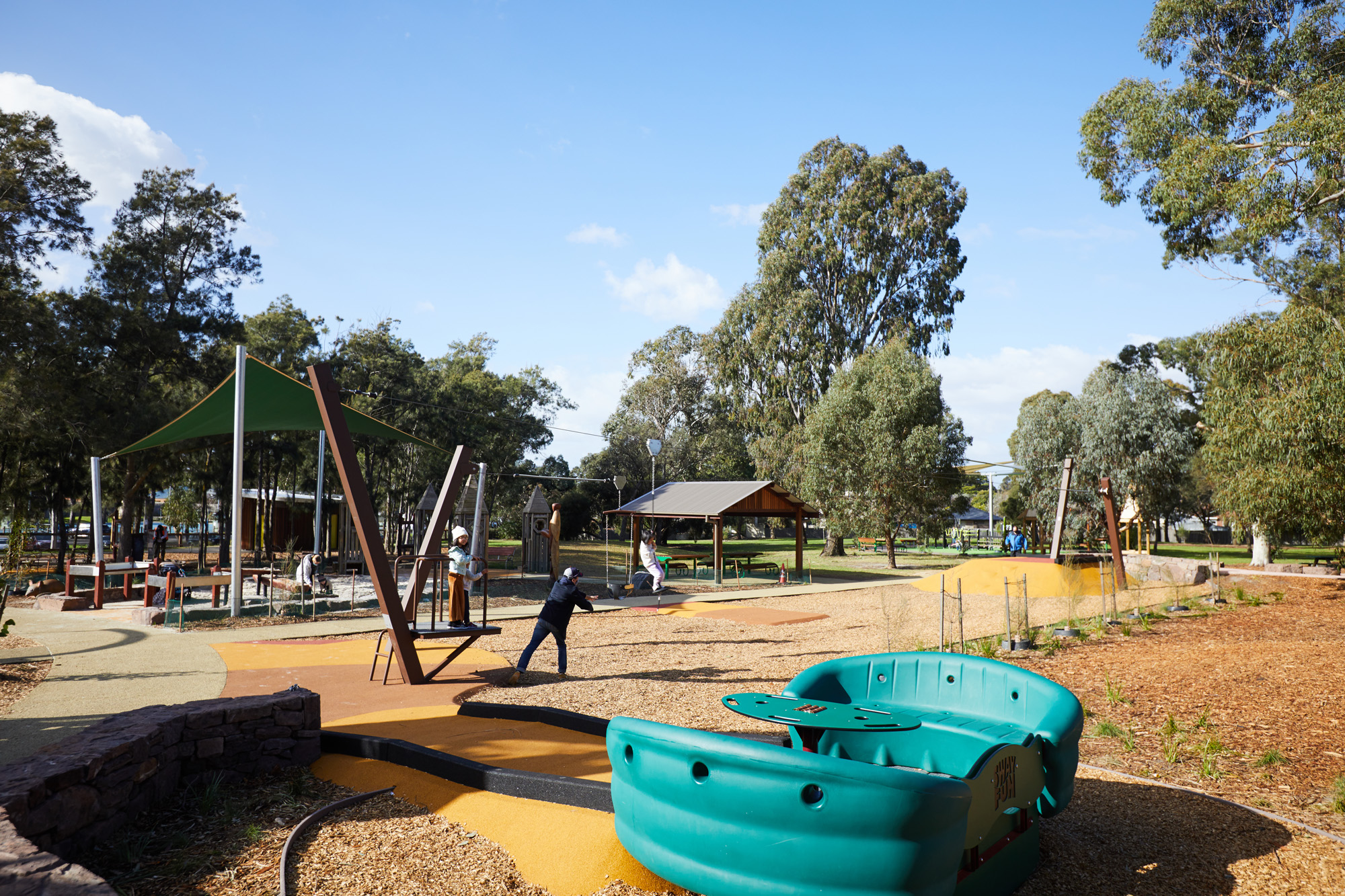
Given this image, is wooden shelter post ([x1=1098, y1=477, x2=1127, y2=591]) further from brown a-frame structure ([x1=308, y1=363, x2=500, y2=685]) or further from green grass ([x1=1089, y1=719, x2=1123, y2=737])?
brown a-frame structure ([x1=308, y1=363, x2=500, y2=685])

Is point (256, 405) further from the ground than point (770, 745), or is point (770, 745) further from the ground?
point (256, 405)

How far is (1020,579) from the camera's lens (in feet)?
64.7

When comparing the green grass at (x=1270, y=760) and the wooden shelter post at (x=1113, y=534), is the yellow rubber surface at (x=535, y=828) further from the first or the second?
the wooden shelter post at (x=1113, y=534)

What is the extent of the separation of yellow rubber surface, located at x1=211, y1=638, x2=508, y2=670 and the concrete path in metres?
0.29

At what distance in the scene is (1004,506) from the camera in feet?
172

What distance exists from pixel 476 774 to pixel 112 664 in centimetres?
754

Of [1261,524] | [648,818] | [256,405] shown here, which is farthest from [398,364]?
[648,818]

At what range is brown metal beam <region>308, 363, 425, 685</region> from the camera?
844 centimetres

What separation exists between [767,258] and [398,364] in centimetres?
1925

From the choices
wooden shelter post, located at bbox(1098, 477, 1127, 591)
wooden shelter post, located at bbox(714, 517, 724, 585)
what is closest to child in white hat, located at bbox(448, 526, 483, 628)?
wooden shelter post, located at bbox(714, 517, 724, 585)

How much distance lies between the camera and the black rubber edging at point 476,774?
4879 millimetres

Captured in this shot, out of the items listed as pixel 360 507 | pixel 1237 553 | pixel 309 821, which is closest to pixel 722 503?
pixel 360 507

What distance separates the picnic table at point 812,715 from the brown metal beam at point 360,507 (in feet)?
16.5

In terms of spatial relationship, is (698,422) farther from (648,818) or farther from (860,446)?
(648,818)
